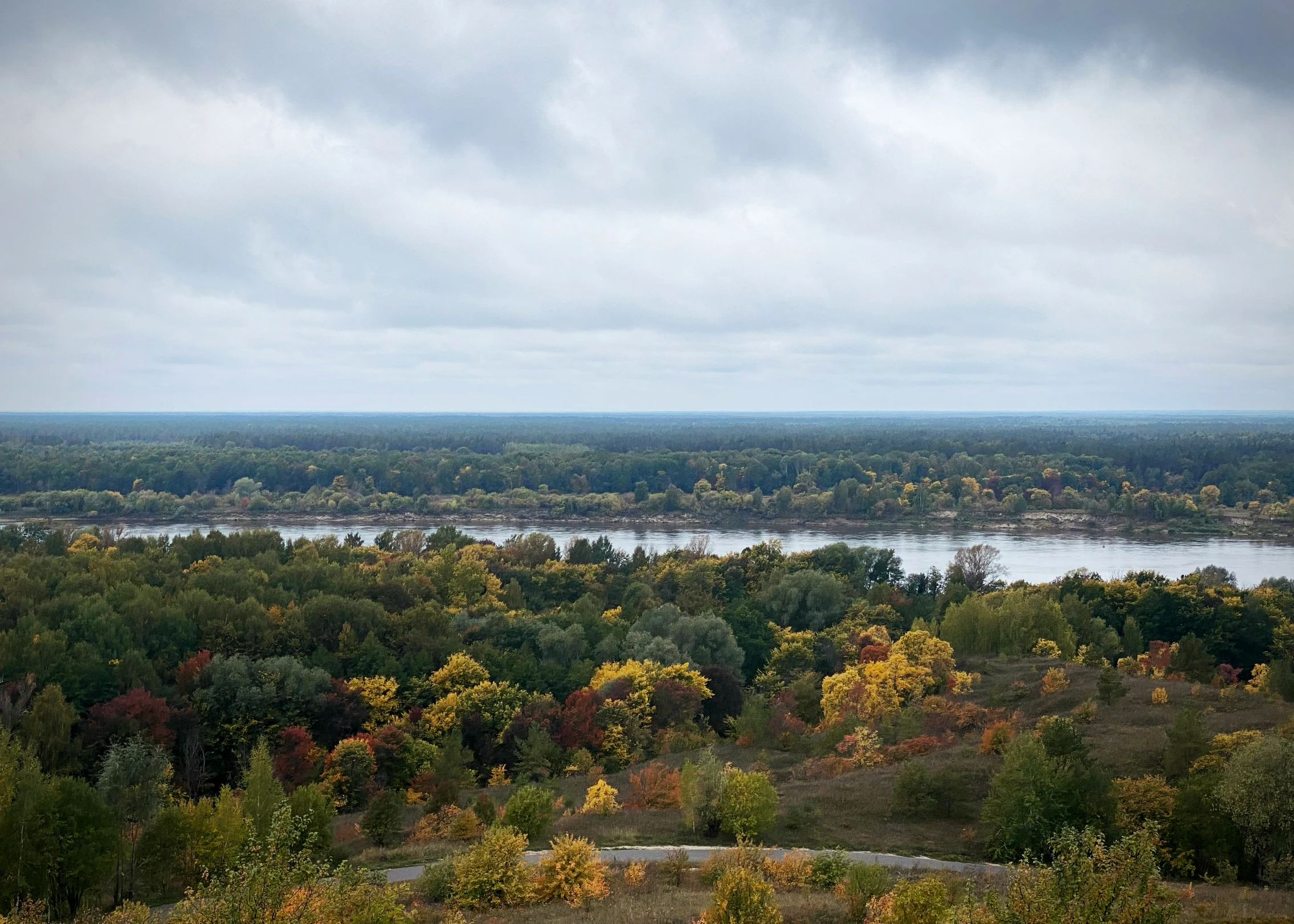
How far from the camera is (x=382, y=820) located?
29.6 metres

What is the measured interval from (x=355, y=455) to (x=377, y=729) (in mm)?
135191

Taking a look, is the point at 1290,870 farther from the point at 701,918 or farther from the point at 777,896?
the point at 701,918

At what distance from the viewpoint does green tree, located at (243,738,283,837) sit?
25375mm

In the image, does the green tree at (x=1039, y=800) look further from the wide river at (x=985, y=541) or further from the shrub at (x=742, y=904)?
the wide river at (x=985, y=541)

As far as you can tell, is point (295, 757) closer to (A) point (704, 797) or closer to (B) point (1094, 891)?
(A) point (704, 797)

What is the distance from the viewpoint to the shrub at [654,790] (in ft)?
113

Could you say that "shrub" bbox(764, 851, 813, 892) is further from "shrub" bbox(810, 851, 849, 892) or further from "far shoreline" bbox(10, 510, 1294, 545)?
"far shoreline" bbox(10, 510, 1294, 545)

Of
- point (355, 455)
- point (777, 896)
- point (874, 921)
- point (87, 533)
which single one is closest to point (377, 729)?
point (777, 896)

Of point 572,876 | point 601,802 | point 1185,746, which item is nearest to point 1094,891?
point 572,876

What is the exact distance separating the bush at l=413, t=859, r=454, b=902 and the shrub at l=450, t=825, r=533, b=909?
274mm

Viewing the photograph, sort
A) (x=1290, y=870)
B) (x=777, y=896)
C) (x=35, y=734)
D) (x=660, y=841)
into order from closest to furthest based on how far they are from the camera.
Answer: (x=777, y=896) < (x=1290, y=870) < (x=660, y=841) < (x=35, y=734)

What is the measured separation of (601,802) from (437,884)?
9.82 meters

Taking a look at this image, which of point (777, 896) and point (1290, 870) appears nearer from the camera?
point (777, 896)

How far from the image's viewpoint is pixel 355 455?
171 m
